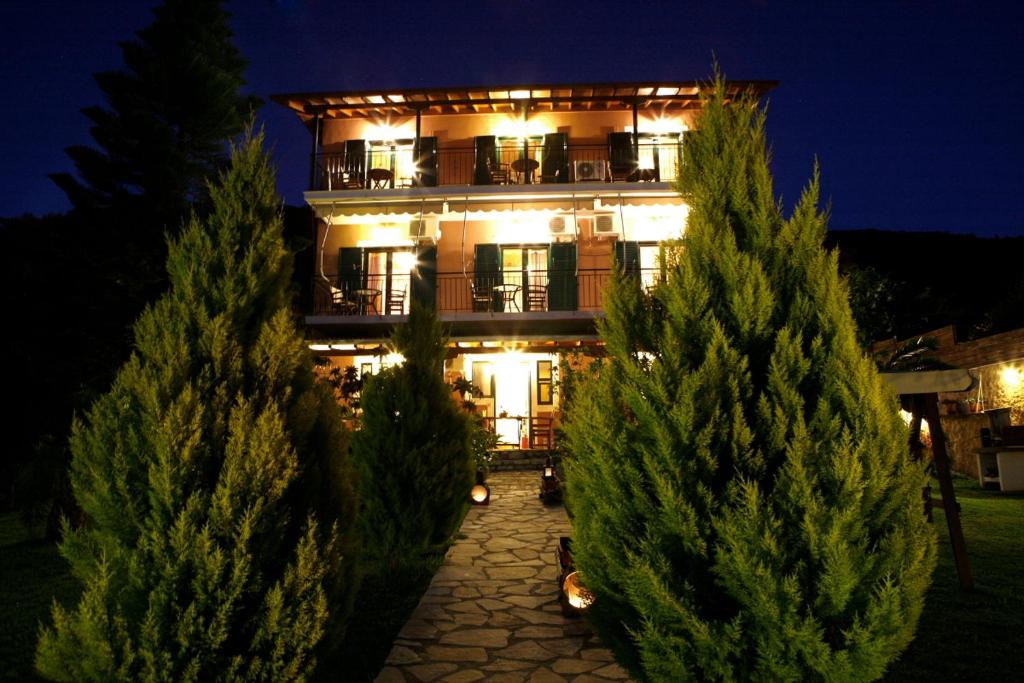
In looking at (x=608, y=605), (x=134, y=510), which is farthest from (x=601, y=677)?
(x=134, y=510)

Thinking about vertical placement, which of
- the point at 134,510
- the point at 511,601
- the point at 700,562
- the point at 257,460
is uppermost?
the point at 257,460

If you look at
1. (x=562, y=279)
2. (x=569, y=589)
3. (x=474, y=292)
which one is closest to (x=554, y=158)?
(x=562, y=279)

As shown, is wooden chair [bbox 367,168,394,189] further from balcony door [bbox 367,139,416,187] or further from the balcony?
the balcony

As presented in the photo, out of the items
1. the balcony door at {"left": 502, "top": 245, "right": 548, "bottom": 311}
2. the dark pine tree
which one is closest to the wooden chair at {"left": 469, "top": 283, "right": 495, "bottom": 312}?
the balcony door at {"left": 502, "top": 245, "right": 548, "bottom": 311}

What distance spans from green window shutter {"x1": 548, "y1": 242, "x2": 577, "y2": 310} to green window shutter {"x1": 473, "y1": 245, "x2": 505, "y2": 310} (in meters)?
1.44

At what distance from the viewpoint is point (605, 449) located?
2.69m

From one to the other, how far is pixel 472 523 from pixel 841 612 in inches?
292

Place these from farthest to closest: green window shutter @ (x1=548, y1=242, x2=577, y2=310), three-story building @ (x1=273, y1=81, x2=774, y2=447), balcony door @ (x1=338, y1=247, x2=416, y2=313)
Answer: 1. balcony door @ (x1=338, y1=247, x2=416, y2=313)
2. green window shutter @ (x1=548, y1=242, x2=577, y2=310)
3. three-story building @ (x1=273, y1=81, x2=774, y2=447)

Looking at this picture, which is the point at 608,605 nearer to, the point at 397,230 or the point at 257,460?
the point at 257,460

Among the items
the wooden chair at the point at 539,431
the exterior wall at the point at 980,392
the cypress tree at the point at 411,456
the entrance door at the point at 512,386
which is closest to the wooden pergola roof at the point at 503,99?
the entrance door at the point at 512,386

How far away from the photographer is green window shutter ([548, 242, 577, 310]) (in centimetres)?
1675

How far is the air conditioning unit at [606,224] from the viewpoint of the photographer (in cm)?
1695

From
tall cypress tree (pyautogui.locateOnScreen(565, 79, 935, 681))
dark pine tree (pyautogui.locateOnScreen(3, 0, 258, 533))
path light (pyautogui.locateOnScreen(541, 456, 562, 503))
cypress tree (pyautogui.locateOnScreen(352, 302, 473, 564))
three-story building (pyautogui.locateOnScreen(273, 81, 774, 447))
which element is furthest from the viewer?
three-story building (pyautogui.locateOnScreen(273, 81, 774, 447))

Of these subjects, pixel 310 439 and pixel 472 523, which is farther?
pixel 472 523
